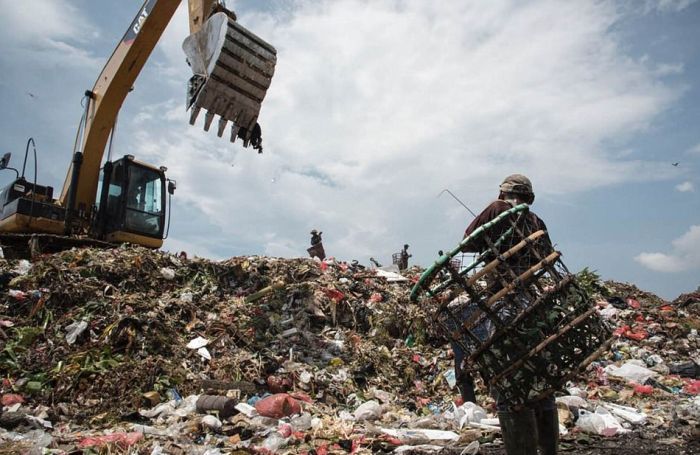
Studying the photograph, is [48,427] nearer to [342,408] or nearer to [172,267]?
[342,408]

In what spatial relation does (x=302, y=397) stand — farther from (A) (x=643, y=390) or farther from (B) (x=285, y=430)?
(A) (x=643, y=390)

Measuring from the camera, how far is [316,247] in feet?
34.9

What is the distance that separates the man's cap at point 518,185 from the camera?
261 centimetres

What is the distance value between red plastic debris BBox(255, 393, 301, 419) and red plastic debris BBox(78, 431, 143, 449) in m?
0.92

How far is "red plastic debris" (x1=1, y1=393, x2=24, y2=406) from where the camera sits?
387 centimetres

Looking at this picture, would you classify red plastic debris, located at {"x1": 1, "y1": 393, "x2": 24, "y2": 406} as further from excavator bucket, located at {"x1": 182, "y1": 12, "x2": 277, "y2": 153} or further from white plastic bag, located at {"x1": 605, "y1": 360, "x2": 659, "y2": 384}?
white plastic bag, located at {"x1": 605, "y1": 360, "x2": 659, "y2": 384}

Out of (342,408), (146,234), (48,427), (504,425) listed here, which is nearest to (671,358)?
(342,408)

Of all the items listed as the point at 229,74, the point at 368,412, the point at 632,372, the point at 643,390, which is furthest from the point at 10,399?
the point at 632,372

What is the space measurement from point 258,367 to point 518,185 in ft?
11.3

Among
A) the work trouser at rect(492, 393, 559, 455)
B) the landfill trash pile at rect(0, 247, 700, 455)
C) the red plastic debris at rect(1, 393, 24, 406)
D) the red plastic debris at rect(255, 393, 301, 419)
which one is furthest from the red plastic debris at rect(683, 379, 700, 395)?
the red plastic debris at rect(1, 393, 24, 406)

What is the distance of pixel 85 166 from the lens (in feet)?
26.3

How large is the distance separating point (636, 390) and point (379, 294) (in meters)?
3.76

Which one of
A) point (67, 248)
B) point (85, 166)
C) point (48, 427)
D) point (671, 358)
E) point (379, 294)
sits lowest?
point (48, 427)

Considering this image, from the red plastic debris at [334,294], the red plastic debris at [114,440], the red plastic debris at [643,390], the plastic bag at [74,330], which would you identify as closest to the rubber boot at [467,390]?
the red plastic debris at [643,390]
